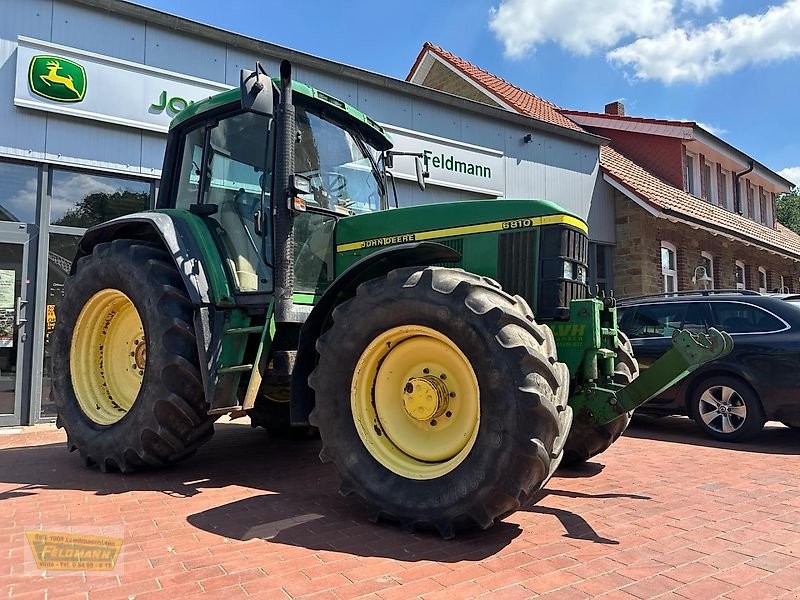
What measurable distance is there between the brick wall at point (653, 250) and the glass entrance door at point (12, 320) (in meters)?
11.7

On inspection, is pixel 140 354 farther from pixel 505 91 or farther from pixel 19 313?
pixel 505 91

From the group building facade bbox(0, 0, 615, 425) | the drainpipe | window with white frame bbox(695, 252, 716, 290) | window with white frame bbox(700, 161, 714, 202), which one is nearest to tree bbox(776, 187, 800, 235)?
the drainpipe

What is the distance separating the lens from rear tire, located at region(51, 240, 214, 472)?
446 cm

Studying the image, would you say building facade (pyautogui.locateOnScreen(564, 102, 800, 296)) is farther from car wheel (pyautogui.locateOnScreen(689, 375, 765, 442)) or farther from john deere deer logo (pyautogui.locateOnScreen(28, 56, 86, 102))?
john deere deer logo (pyautogui.locateOnScreen(28, 56, 86, 102))

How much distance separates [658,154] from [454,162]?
312 inches

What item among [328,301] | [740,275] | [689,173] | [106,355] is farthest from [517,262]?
[740,275]

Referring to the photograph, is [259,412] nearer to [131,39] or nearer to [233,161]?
[233,161]

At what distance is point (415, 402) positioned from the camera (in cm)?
364

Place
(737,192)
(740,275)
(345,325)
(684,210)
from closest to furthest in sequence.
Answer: (345,325), (684,210), (740,275), (737,192)

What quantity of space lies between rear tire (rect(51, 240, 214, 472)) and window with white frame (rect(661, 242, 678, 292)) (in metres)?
12.7

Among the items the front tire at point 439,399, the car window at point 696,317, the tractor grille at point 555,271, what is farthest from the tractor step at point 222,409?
the car window at point 696,317

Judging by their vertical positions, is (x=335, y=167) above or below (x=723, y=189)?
below

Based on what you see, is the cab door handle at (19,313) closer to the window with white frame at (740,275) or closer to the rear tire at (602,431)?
the rear tire at (602,431)

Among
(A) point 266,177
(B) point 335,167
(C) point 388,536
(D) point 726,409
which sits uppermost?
(B) point 335,167
